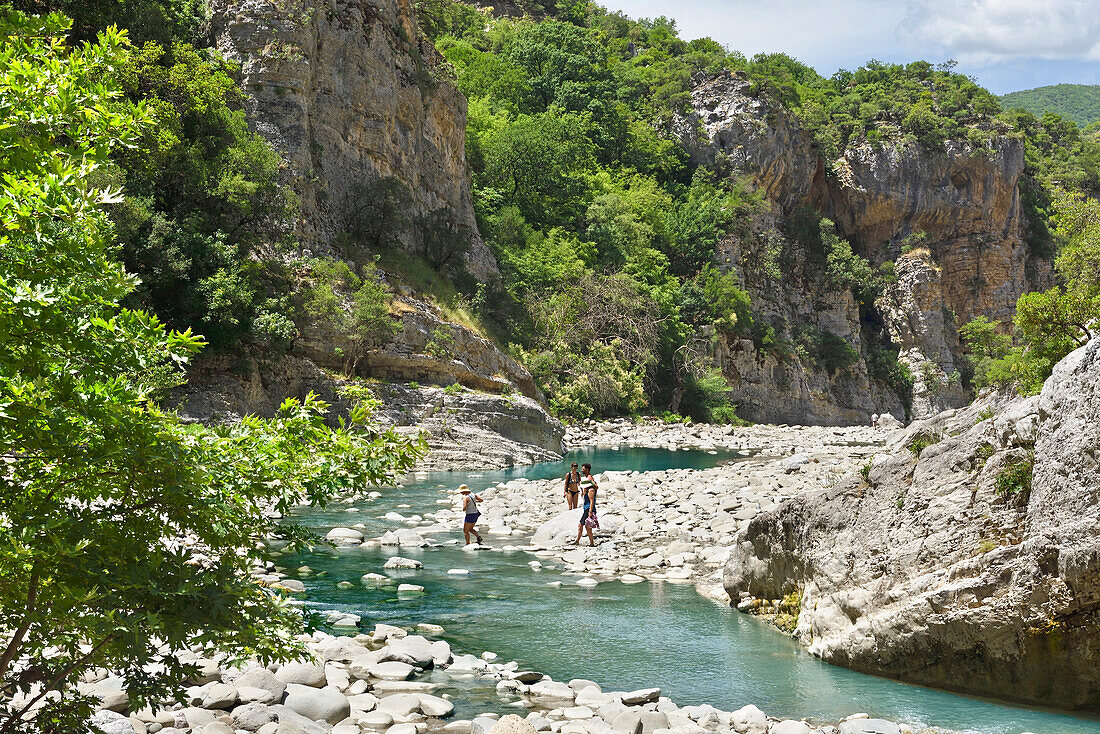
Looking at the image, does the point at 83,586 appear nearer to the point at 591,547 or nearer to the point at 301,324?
the point at 591,547

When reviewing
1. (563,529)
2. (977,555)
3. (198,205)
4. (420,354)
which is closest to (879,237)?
(420,354)

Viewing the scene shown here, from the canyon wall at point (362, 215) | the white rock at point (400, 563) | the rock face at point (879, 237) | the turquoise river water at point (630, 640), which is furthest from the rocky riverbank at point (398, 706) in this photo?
the rock face at point (879, 237)

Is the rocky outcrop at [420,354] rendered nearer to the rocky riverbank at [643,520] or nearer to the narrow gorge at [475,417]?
the narrow gorge at [475,417]

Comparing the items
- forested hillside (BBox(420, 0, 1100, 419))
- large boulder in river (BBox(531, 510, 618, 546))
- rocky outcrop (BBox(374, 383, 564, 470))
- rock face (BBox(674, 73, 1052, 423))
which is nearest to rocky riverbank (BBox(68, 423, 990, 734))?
large boulder in river (BBox(531, 510, 618, 546))

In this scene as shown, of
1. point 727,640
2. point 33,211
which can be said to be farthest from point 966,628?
point 33,211

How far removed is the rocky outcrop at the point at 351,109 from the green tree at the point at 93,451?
2915 centimetres

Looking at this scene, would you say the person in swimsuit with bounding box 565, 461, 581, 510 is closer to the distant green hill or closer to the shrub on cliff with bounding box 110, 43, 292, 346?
the shrub on cliff with bounding box 110, 43, 292, 346

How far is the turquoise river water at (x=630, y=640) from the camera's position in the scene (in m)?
7.82

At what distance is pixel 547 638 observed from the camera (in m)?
10.2

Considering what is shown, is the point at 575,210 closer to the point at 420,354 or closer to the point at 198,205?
the point at 420,354

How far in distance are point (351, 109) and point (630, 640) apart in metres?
31.5

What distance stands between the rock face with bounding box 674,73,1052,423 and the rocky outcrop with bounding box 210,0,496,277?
32207mm

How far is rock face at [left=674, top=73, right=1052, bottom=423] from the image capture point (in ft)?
228

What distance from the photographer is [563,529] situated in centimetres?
1709
